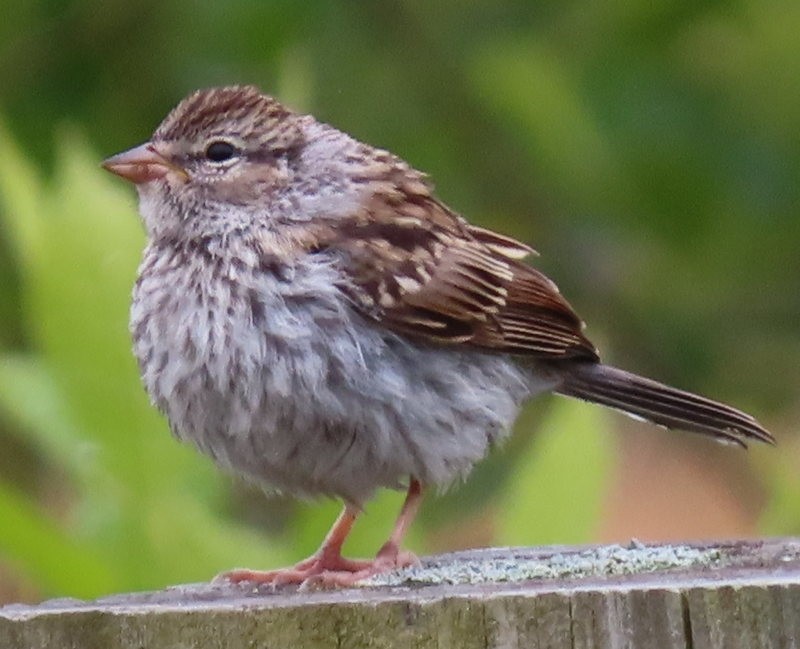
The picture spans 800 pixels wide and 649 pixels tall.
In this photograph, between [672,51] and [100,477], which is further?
[672,51]

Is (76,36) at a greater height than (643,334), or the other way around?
(76,36)

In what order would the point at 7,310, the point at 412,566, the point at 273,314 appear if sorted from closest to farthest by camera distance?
the point at 412,566
the point at 273,314
the point at 7,310

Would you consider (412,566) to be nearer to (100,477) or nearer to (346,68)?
(100,477)

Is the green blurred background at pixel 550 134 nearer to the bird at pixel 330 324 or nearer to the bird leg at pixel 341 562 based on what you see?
the bird at pixel 330 324

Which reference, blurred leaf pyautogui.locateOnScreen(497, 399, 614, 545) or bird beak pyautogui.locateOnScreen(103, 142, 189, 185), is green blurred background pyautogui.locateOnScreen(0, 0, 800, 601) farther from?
blurred leaf pyautogui.locateOnScreen(497, 399, 614, 545)

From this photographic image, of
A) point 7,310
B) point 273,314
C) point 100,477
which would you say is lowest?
point 7,310

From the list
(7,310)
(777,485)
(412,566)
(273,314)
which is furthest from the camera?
(7,310)

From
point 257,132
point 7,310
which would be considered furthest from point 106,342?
point 7,310

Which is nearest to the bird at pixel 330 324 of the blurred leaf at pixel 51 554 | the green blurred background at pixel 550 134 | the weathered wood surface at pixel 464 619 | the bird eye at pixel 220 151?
the bird eye at pixel 220 151
